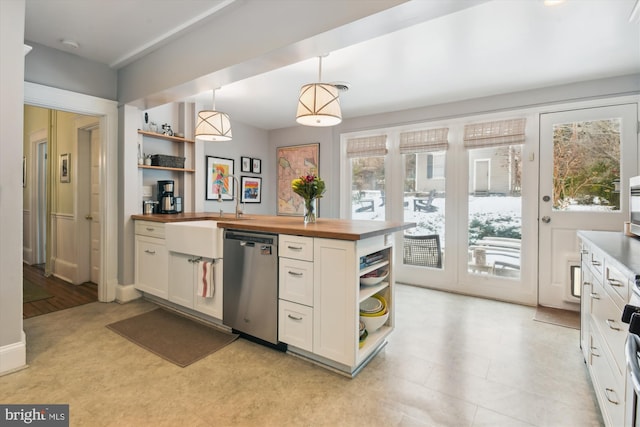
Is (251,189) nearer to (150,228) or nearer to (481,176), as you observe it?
(150,228)

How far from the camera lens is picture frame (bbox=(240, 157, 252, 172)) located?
5.21m

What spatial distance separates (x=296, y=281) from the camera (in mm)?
2189

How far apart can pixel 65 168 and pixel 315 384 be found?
4437mm

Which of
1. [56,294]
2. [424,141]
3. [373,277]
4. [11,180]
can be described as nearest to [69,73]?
[11,180]

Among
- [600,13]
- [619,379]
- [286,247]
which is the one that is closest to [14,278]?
[286,247]

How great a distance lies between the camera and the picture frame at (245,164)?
205 inches

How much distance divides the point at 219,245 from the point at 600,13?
322 centimetres

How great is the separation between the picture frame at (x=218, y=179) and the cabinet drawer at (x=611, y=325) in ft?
13.8

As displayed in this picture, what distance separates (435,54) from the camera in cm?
271

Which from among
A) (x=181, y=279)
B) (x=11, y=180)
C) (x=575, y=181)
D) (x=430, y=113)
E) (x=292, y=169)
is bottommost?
(x=181, y=279)

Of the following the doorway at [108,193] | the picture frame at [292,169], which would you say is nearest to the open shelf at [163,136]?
the doorway at [108,193]

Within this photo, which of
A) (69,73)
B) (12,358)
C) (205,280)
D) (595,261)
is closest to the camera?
(595,261)

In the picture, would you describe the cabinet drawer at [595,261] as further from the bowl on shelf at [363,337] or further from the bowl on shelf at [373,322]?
the bowl on shelf at [363,337]

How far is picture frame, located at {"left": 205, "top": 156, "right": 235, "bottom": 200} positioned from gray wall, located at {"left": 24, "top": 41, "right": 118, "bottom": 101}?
152 cm
